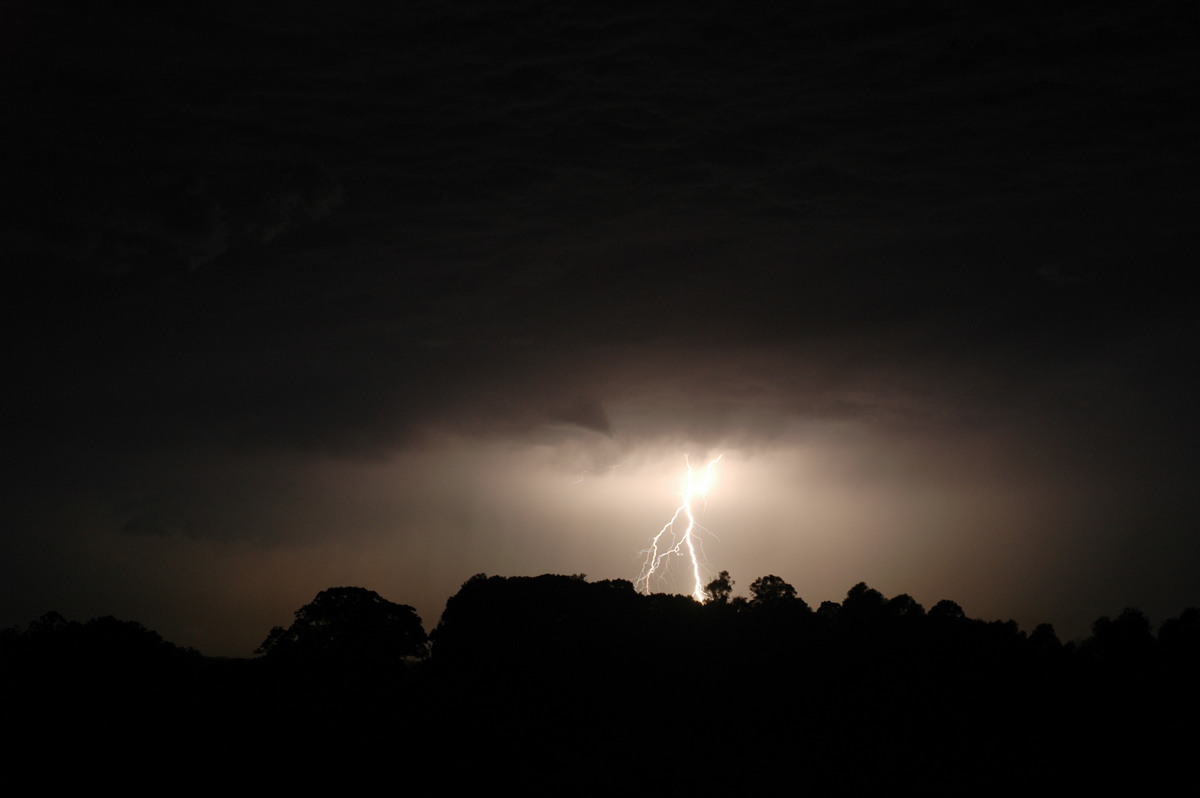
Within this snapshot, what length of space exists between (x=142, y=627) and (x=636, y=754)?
105 feet

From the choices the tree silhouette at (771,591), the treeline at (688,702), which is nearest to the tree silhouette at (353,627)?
the treeline at (688,702)

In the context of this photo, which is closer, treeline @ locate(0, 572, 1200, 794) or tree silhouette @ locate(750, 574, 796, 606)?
treeline @ locate(0, 572, 1200, 794)

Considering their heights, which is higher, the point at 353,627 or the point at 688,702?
the point at 353,627

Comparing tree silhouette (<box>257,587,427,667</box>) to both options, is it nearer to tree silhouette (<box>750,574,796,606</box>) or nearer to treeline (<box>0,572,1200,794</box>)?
treeline (<box>0,572,1200,794</box>)

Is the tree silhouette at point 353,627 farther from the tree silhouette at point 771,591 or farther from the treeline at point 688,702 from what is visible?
the tree silhouette at point 771,591

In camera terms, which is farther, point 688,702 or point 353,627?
point 353,627

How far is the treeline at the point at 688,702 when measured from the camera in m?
43.1

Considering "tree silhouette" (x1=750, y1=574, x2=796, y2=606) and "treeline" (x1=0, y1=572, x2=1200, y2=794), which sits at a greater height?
"tree silhouette" (x1=750, y1=574, x2=796, y2=606)

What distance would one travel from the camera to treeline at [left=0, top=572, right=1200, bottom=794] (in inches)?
1695

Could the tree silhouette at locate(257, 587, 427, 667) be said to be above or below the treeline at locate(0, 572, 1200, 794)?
above

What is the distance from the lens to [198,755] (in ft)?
133

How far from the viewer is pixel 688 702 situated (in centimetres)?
5112

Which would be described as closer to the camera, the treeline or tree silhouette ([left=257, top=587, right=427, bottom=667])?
the treeline

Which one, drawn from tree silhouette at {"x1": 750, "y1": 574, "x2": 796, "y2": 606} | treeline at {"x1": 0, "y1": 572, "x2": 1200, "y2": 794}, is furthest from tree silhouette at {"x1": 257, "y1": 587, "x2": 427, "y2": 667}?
tree silhouette at {"x1": 750, "y1": 574, "x2": 796, "y2": 606}
